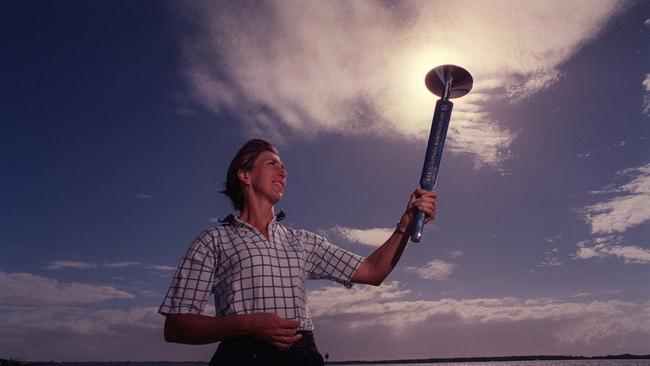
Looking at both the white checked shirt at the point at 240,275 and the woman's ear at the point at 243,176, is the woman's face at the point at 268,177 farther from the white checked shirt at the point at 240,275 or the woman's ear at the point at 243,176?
the white checked shirt at the point at 240,275

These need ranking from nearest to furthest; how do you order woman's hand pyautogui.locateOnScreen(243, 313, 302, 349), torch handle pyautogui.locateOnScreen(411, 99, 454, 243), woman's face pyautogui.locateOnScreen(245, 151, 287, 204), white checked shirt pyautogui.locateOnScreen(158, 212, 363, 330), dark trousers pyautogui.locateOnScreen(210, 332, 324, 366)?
woman's hand pyautogui.locateOnScreen(243, 313, 302, 349), dark trousers pyautogui.locateOnScreen(210, 332, 324, 366), white checked shirt pyautogui.locateOnScreen(158, 212, 363, 330), torch handle pyautogui.locateOnScreen(411, 99, 454, 243), woman's face pyautogui.locateOnScreen(245, 151, 287, 204)

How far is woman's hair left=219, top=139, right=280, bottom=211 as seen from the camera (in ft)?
15.3

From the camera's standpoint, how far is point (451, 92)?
4.61m

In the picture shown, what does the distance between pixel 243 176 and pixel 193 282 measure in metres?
1.30

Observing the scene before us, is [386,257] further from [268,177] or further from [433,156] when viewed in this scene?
[268,177]

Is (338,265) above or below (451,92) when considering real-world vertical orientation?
below

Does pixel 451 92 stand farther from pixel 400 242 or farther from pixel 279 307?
pixel 279 307

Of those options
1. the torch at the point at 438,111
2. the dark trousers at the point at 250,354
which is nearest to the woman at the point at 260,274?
the dark trousers at the point at 250,354

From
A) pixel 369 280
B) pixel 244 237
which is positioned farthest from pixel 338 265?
pixel 244 237

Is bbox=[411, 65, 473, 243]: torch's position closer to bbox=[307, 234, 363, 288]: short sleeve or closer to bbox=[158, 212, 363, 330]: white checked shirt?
bbox=[307, 234, 363, 288]: short sleeve

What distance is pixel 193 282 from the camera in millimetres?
3631

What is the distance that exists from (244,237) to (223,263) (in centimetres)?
29

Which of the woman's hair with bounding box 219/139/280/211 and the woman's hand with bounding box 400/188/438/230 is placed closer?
the woman's hand with bounding box 400/188/438/230

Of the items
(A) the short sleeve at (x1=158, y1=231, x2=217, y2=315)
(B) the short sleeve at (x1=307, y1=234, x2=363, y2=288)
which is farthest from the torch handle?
(A) the short sleeve at (x1=158, y1=231, x2=217, y2=315)
